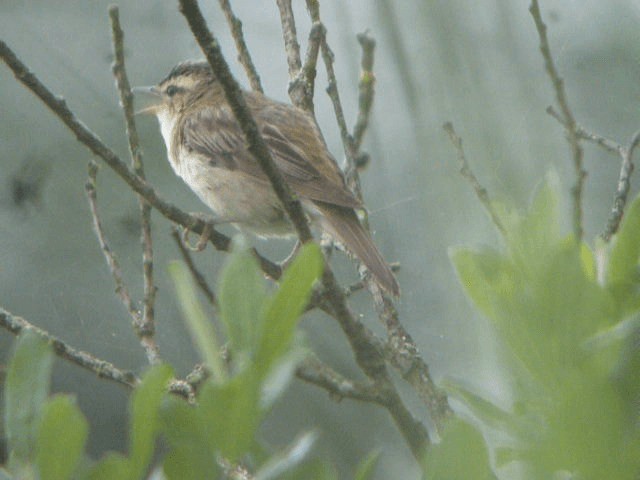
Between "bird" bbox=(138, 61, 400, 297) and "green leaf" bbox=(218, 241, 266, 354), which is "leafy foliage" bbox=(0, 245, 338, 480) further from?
"bird" bbox=(138, 61, 400, 297)

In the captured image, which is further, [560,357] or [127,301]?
[127,301]

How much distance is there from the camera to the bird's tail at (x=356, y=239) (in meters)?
2.99

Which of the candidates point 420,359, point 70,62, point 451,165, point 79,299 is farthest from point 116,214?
point 451,165

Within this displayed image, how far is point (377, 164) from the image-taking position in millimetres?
2006

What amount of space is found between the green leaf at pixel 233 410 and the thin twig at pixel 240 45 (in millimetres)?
2843

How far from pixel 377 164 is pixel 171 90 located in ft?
11.9

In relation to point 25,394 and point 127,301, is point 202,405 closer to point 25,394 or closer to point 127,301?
point 25,394

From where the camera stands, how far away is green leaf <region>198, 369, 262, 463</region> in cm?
58

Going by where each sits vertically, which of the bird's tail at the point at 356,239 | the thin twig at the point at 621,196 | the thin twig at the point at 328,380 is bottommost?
the bird's tail at the point at 356,239

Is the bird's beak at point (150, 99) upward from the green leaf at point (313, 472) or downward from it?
downward

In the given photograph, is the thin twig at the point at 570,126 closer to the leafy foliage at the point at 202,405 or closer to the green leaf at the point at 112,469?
the leafy foliage at the point at 202,405

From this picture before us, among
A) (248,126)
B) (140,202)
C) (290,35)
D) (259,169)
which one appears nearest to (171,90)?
(259,169)

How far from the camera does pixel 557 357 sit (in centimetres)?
59

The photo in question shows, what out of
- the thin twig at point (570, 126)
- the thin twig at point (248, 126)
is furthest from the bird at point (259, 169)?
the thin twig at point (248, 126)
